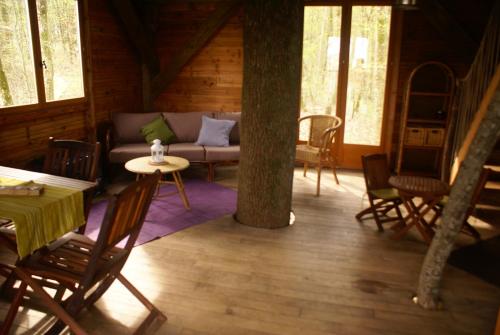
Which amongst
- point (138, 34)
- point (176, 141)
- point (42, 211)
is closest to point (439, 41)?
point (176, 141)

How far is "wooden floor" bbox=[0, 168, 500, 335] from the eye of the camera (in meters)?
2.63

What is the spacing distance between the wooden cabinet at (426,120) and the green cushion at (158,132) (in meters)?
3.15

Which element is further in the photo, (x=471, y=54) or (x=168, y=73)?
(x=168, y=73)

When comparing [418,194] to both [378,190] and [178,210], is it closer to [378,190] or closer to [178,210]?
[378,190]

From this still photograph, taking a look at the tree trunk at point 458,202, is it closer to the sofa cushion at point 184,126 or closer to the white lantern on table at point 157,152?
the white lantern on table at point 157,152

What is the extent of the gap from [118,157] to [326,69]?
3.16 meters

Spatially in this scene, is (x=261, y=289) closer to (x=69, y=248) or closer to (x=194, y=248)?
(x=194, y=248)

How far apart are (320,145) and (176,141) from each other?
6.51 ft

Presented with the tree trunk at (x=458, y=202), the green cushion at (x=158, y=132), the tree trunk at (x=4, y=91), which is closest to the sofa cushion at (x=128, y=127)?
the green cushion at (x=158, y=132)

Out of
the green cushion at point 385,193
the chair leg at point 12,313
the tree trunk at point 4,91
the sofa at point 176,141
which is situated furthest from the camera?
the sofa at point 176,141

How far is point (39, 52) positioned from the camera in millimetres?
4363

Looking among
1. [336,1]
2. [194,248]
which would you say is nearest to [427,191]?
[194,248]

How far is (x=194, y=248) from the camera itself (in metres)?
3.65

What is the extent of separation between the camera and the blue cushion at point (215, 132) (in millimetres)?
5707
